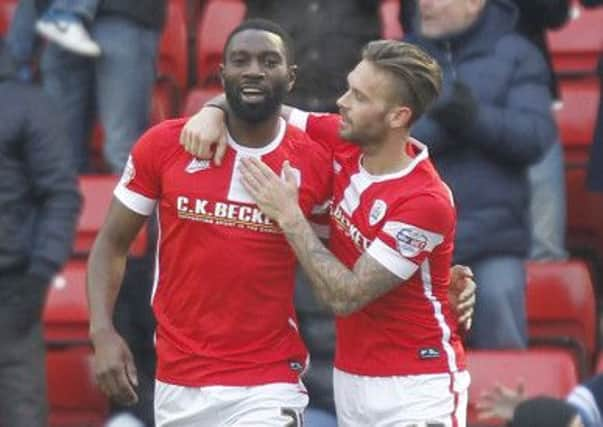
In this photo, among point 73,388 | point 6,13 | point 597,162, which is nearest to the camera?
point 597,162

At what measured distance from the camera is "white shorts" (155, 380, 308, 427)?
625cm

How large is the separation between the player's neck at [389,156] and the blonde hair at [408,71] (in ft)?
0.26

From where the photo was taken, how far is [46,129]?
7.91 meters

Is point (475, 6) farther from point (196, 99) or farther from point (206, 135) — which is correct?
point (206, 135)

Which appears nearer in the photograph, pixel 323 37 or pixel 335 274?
pixel 335 274

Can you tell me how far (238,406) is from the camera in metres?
6.29

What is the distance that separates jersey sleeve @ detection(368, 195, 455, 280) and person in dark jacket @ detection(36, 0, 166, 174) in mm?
2792

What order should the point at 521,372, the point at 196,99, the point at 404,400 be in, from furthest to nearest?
the point at 196,99 < the point at 521,372 < the point at 404,400

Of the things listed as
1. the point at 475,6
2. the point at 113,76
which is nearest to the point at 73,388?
the point at 113,76

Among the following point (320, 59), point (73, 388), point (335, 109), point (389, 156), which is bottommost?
point (73, 388)

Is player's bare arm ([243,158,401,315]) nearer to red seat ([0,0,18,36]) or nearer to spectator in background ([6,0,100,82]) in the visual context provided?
spectator in background ([6,0,100,82])

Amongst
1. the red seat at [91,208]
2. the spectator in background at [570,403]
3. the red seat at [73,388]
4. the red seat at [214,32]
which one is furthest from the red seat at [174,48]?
the spectator in background at [570,403]

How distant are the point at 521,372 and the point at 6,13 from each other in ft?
10.5

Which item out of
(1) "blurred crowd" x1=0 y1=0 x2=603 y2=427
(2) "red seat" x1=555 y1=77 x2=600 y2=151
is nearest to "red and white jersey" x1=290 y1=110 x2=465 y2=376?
(1) "blurred crowd" x1=0 y1=0 x2=603 y2=427
